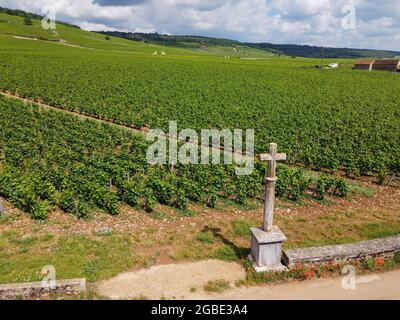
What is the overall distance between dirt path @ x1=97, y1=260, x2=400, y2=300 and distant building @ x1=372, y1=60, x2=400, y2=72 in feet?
324

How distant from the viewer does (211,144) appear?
23.1m

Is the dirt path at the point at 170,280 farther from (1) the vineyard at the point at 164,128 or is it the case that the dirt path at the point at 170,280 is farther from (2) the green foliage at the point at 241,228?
(1) the vineyard at the point at 164,128

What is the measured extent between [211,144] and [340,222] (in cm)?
1079

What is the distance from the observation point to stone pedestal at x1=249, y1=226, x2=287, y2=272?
1028 centimetres

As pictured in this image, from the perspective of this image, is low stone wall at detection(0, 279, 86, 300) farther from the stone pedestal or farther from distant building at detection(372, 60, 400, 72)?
distant building at detection(372, 60, 400, 72)

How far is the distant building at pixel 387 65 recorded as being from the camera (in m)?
94.6

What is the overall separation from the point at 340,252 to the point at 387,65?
100771 mm

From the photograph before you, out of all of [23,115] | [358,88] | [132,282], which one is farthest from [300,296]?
[358,88]

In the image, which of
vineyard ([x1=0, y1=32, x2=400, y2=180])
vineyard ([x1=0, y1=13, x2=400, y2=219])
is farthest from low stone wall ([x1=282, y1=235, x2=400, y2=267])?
vineyard ([x1=0, y1=32, x2=400, y2=180])

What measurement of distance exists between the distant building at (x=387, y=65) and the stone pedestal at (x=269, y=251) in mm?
99091

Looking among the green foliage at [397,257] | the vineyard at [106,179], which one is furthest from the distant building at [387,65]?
the green foliage at [397,257]

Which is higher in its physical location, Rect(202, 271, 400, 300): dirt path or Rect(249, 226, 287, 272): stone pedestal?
Rect(249, 226, 287, 272): stone pedestal

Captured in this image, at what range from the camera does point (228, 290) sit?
9.72 meters

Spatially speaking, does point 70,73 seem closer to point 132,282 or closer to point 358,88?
point 358,88
